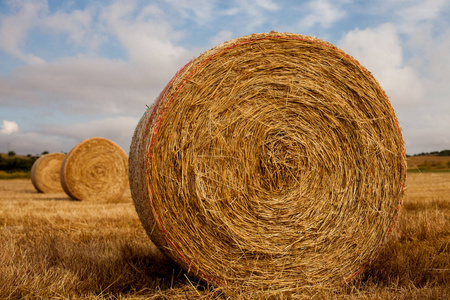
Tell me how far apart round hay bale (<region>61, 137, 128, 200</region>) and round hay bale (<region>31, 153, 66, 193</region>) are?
173 inches

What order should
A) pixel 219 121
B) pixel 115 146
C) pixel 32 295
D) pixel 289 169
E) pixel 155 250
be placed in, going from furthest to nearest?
pixel 115 146 → pixel 155 250 → pixel 289 169 → pixel 219 121 → pixel 32 295

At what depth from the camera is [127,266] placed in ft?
12.2

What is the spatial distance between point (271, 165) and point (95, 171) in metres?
8.64

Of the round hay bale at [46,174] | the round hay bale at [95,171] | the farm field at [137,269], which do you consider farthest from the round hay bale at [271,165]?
the round hay bale at [46,174]

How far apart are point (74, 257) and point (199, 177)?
160cm

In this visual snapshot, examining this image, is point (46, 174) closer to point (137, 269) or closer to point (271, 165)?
point (137, 269)

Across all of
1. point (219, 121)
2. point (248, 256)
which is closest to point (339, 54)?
point (219, 121)

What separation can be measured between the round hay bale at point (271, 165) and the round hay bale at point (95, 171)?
25.1 ft

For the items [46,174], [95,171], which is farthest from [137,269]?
[46,174]

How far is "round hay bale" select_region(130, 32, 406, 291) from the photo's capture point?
10.4 feet

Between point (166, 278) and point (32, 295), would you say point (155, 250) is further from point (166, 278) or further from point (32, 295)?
point (32, 295)

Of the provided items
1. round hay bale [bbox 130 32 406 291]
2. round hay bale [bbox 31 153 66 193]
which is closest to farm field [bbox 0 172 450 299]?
round hay bale [bbox 130 32 406 291]

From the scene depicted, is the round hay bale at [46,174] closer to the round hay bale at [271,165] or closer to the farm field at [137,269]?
the farm field at [137,269]

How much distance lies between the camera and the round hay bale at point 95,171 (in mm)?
10836
